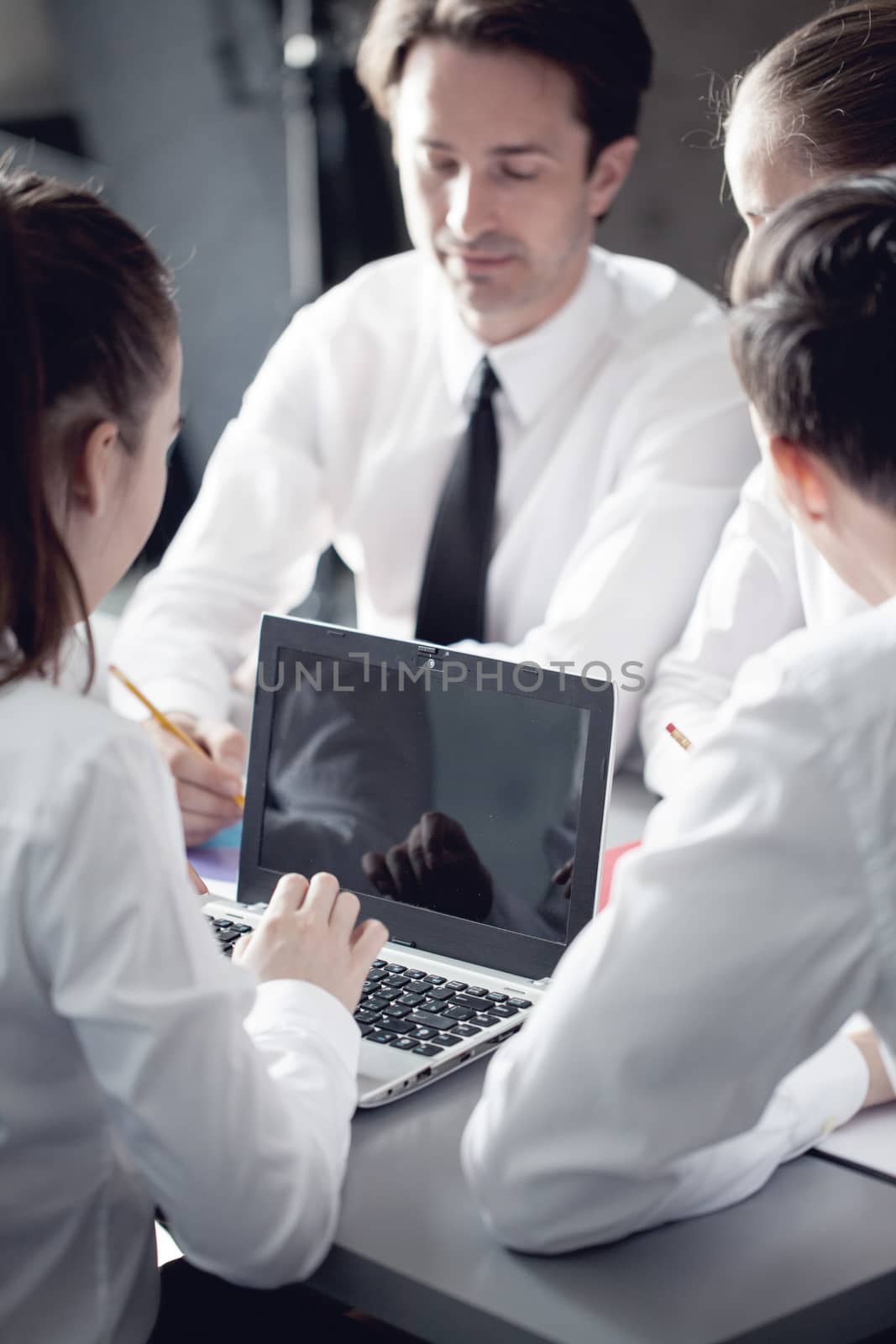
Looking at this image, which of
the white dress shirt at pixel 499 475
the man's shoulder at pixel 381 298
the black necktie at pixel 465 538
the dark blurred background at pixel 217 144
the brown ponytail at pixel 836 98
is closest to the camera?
the brown ponytail at pixel 836 98

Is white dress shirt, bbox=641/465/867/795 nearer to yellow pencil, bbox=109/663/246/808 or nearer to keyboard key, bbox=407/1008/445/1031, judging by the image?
yellow pencil, bbox=109/663/246/808

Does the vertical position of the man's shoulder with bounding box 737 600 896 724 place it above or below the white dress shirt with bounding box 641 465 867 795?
above

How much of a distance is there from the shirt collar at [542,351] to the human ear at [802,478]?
1195 mm

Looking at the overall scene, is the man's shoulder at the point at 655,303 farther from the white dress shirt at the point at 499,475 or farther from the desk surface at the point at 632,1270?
the desk surface at the point at 632,1270

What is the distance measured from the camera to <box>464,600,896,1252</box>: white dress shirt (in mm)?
795

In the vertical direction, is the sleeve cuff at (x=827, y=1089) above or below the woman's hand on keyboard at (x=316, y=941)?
below

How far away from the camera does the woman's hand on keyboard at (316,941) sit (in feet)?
3.37

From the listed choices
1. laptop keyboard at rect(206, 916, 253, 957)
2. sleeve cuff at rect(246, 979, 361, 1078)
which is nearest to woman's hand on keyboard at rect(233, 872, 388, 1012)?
sleeve cuff at rect(246, 979, 361, 1078)

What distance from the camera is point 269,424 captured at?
2.21m

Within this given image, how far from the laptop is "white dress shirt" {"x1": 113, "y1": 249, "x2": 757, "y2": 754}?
559 millimetres

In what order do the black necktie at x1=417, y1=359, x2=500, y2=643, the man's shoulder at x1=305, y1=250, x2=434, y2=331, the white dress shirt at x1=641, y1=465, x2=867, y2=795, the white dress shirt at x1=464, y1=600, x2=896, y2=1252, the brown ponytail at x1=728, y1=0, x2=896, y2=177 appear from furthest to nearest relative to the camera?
the man's shoulder at x1=305, y1=250, x2=434, y2=331
the black necktie at x1=417, y1=359, x2=500, y2=643
the white dress shirt at x1=641, y1=465, x2=867, y2=795
the brown ponytail at x1=728, y1=0, x2=896, y2=177
the white dress shirt at x1=464, y1=600, x2=896, y2=1252

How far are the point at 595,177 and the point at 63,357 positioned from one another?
1.34 metres

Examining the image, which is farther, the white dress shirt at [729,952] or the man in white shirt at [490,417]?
the man in white shirt at [490,417]

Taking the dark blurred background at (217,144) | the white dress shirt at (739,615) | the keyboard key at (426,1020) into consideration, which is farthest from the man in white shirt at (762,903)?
the dark blurred background at (217,144)
